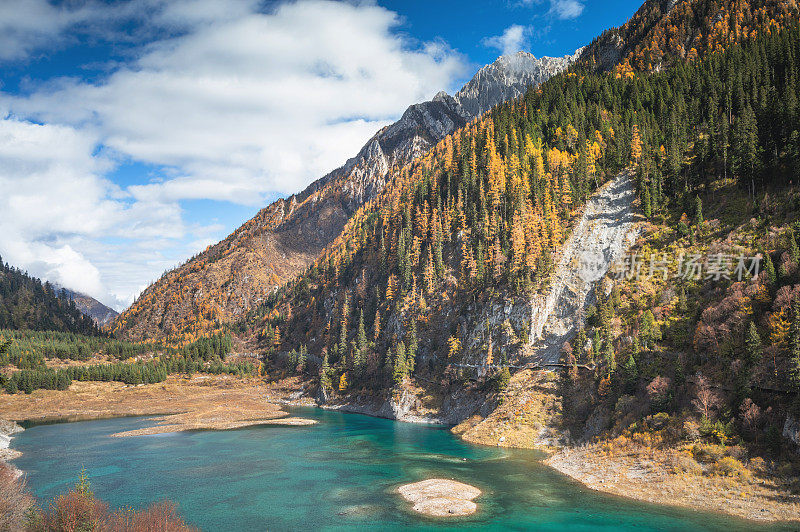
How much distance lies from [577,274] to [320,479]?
66.0 meters

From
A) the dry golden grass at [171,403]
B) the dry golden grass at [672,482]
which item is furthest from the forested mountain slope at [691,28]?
the dry golden grass at [171,403]

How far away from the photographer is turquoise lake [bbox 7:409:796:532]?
147 ft

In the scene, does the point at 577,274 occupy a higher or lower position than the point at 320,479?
higher

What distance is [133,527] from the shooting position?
30.0 m

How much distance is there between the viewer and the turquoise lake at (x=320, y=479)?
44.7 m

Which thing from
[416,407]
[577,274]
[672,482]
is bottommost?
[416,407]

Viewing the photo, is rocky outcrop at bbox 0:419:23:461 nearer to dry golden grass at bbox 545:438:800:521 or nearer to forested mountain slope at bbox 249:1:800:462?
forested mountain slope at bbox 249:1:800:462

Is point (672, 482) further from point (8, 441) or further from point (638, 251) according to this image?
point (8, 441)

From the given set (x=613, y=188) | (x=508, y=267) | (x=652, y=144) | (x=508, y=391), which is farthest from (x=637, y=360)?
(x=652, y=144)

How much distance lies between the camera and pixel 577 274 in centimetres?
9562

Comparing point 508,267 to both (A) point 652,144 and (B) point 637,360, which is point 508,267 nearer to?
(B) point 637,360

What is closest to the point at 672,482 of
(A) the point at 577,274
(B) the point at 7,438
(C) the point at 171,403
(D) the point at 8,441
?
(A) the point at 577,274

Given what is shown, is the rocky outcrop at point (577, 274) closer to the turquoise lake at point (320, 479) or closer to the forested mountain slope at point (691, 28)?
the turquoise lake at point (320, 479)

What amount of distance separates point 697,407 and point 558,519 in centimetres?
2315
